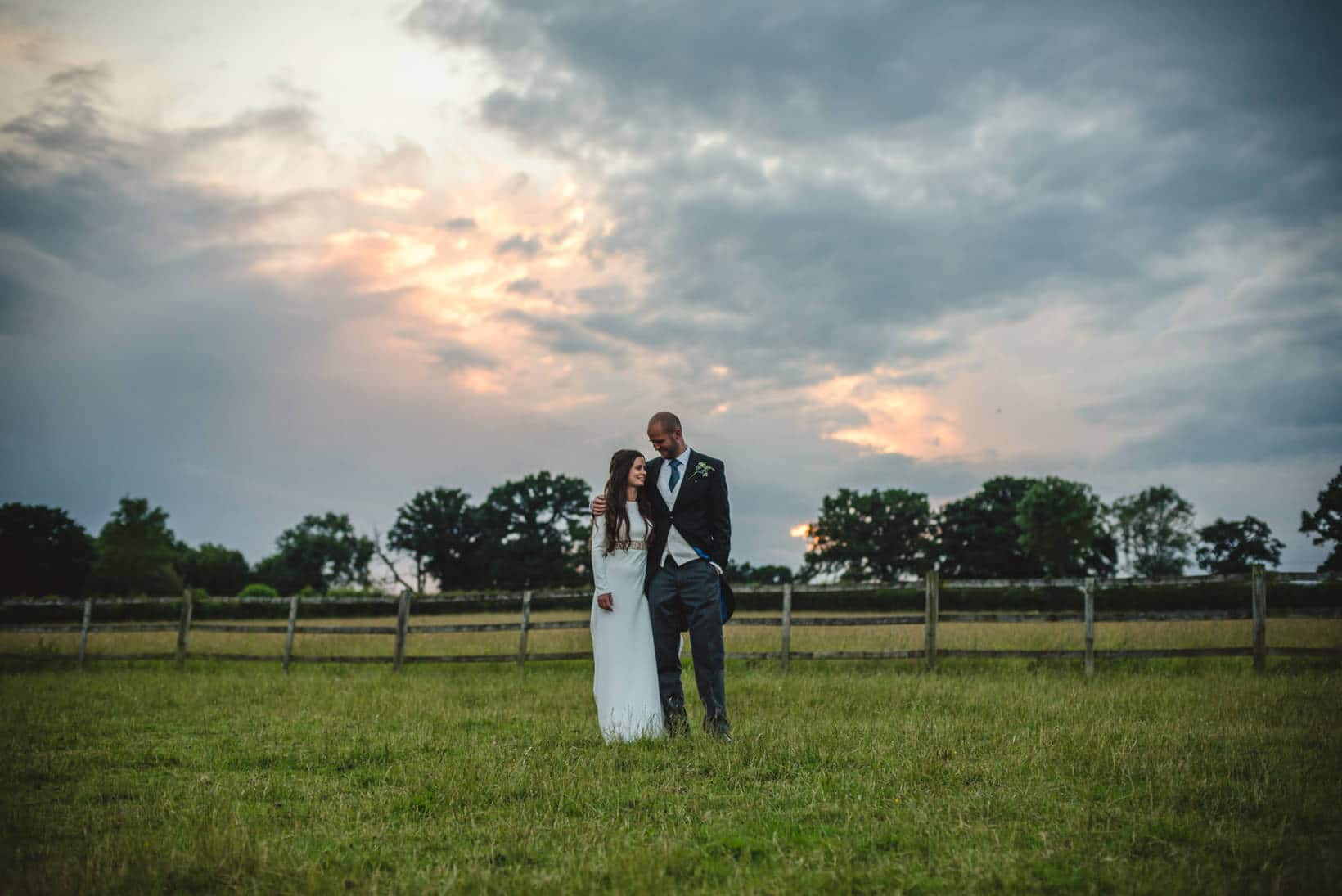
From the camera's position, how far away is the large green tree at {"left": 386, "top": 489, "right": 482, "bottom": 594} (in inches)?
2987

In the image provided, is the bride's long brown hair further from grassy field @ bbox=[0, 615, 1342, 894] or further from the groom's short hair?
grassy field @ bbox=[0, 615, 1342, 894]

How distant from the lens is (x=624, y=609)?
21.0 feet

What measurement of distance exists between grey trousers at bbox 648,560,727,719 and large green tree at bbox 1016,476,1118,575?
5854 cm

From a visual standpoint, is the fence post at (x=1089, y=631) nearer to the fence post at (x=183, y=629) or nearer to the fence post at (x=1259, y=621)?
the fence post at (x=1259, y=621)

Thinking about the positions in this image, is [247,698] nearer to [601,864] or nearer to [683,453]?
[683,453]

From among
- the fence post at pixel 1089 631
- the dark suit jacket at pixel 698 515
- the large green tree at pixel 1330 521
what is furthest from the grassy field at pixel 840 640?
the large green tree at pixel 1330 521

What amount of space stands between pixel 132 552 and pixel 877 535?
55.3 meters

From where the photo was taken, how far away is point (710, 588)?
633cm

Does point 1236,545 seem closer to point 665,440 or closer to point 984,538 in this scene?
point 984,538

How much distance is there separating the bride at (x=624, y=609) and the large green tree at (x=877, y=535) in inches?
2641

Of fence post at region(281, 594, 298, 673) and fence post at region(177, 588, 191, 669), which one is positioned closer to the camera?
fence post at region(281, 594, 298, 673)

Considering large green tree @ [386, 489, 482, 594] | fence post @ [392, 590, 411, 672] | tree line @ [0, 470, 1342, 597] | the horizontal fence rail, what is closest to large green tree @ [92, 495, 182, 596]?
tree line @ [0, 470, 1342, 597]

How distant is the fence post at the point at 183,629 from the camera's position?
1652 centimetres

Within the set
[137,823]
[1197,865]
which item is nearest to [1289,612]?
[1197,865]
